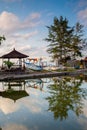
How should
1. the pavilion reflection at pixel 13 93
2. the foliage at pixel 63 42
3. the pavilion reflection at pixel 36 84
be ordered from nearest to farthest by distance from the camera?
the pavilion reflection at pixel 13 93
the pavilion reflection at pixel 36 84
the foliage at pixel 63 42

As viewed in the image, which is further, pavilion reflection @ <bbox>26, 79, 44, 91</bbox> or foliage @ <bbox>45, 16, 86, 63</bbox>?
foliage @ <bbox>45, 16, 86, 63</bbox>

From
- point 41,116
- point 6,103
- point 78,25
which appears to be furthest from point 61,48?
point 41,116

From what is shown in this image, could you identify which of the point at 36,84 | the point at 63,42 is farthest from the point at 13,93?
the point at 63,42

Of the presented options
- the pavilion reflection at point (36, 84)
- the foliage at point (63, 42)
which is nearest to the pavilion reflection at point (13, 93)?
the pavilion reflection at point (36, 84)

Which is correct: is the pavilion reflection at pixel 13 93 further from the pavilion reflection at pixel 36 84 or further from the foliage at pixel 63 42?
the foliage at pixel 63 42

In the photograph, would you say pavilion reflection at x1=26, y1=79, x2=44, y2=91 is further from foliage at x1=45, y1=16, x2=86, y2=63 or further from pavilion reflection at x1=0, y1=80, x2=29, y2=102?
foliage at x1=45, y1=16, x2=86, y2=63

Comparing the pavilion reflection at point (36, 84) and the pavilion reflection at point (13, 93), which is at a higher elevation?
the pavilion reflection at point (36, 84)

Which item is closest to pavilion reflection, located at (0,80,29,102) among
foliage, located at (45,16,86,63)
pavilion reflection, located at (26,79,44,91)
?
pavilion reflection, located at (26,79,44,91)

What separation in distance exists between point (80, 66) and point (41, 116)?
39590 mm

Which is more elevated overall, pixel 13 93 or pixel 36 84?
pixel 36 84

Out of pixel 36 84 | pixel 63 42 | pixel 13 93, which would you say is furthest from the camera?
pixel 63 42

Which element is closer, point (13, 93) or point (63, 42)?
point (13, 93)

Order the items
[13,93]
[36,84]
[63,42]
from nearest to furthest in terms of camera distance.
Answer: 1. [13,93]
2. [36,84]
3. [63,42]

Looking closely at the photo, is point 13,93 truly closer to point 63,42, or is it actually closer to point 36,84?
point 36,84
